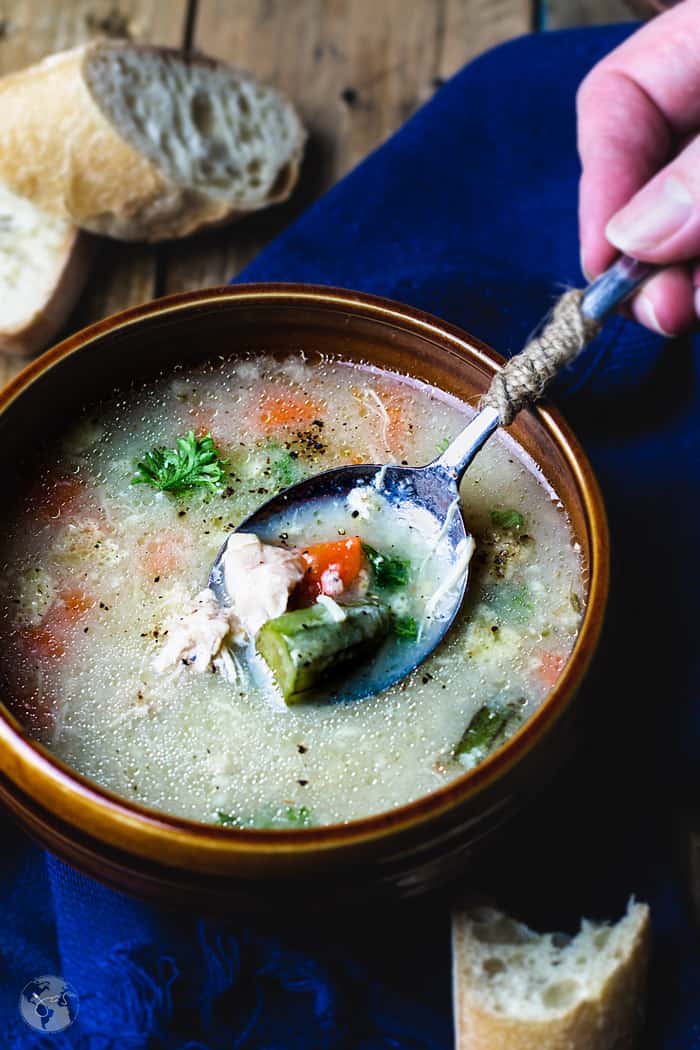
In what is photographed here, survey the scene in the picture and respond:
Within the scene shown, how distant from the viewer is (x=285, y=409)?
207 cm

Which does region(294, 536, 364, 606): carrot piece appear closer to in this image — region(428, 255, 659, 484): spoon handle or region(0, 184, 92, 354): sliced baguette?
region(428, 255, 659, 484): spoon handle

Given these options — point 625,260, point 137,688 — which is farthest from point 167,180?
point 137,688

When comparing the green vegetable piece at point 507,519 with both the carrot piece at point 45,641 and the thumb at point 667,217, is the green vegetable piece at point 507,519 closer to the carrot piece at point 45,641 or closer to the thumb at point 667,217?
the thumb at point 667,217

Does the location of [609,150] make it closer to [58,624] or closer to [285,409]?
[285,409]

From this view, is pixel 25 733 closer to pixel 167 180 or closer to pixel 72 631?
pixel 72 631

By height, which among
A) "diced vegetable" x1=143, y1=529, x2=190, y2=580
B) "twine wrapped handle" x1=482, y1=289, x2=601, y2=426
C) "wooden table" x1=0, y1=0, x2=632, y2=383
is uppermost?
"wooden table" x1=0, y1=0, x2=632, y2=383

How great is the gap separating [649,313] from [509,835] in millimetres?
1019

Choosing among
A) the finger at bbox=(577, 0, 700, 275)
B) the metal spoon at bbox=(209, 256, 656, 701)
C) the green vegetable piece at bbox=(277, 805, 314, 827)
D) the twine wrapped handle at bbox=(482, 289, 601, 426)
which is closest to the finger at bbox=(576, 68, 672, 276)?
the finger at bbox=(577, 0, 700, 275)

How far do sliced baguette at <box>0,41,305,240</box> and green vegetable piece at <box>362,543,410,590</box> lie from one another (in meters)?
1.13

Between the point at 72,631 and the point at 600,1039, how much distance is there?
0.96 metres

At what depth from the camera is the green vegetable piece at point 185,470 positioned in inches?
76.8

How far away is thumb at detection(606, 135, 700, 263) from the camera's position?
1984mm

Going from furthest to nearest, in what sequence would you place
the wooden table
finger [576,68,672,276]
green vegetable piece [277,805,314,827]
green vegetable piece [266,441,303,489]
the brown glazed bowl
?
1. the wooden table
2. finger [576,68,672,276]
3. green vegetable piece [266,441,303,489]
4. green vegetable piece [277,805,314,827]
5. the brown glazed bowl

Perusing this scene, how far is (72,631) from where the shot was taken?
182 cm
